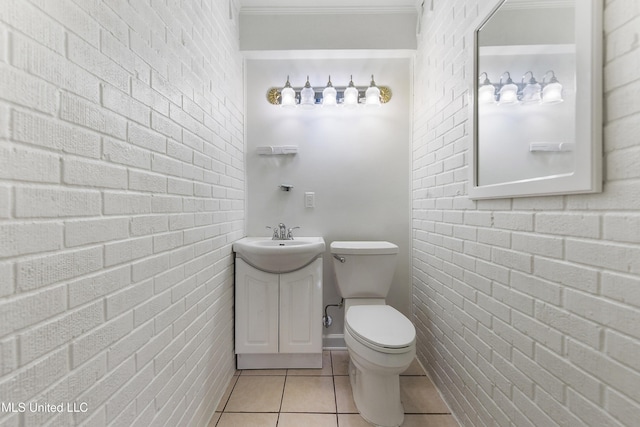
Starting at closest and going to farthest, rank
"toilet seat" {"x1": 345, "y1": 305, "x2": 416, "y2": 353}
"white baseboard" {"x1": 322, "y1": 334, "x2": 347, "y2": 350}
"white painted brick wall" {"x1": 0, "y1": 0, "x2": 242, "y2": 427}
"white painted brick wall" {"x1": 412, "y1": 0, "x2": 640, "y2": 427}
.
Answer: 1. "white painted brick wall" {"x1": 0, "y1": 0, "x2": 242, "y2": 427}
2. "white painted brick wall" {"x1": 412, "y1": 0, "x2": 640, "y2": 427}
3. "toilet seat" {"x1": 345, "y1": 305, "x2": 416, "y2": 353}
4. "white baseboard" {"x1": 322, "y1": 334, "x2": 347, "y2": 350}

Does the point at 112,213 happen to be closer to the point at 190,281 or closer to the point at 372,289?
the point at 190,281

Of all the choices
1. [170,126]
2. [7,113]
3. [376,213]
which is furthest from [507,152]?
[7,113]

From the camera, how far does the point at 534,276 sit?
2.94ft

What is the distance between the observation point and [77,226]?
63 centimetres

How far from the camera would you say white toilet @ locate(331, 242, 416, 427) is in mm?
1268

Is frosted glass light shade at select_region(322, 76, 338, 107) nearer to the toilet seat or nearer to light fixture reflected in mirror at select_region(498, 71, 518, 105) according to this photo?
light fixture reflected in mirror at select_region(498, 71, 518, 105)

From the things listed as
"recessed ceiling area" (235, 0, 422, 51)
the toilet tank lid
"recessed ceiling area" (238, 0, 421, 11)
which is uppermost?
"recessed ceiling area" (238, 0, 421, 11)

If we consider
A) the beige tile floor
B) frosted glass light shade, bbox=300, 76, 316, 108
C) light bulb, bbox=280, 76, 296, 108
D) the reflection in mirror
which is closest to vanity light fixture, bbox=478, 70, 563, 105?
the reflection in mirror

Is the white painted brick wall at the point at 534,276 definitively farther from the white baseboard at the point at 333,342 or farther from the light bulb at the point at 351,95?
the white baseboard at the point at 333,342

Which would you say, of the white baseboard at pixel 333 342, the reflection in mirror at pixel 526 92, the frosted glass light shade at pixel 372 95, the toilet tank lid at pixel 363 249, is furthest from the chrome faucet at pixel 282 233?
the reflection in mirror at pixel 526 92

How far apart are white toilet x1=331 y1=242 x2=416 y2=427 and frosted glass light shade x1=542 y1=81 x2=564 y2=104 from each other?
1.06 meters

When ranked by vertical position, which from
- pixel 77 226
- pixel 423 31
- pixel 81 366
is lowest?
pixel 81 366

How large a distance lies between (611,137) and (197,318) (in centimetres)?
154

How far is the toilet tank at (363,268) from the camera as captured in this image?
5.85 feet
